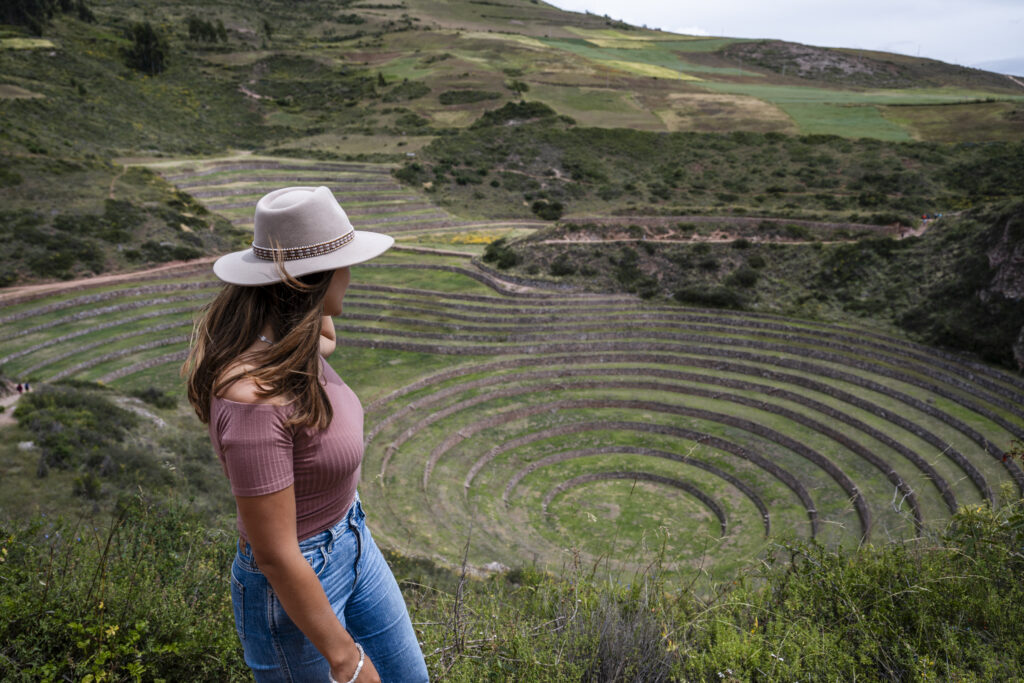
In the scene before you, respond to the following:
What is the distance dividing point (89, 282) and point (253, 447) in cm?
2893

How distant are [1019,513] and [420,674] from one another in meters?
4.42

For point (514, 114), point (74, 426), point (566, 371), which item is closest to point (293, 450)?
point (74, 426)

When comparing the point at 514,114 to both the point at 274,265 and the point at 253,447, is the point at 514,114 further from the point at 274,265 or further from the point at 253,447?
the point at 253,447

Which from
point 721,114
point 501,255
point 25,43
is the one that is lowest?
point 501,255

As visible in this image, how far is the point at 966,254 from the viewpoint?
2356 cm

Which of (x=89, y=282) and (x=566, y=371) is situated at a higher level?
(x=566, y=371)

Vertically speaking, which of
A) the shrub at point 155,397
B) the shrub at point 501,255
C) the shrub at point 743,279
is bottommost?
the shrub at point 155,397

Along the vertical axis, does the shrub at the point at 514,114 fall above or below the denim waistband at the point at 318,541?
above

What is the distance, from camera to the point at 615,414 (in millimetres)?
19344

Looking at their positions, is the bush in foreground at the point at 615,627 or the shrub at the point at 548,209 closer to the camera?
the bush in foreground at the point at 615,627

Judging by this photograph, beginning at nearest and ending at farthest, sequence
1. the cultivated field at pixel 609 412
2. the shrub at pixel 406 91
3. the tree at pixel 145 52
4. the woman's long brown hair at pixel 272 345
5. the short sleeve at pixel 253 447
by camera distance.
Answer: the short sleeve at pixel 253 447 < the woman's long brown hair at pixel 272 345 < the cultivated field at pixel 609 412 < the tree at pixel 145 52 < the shrub at pixel 406 91

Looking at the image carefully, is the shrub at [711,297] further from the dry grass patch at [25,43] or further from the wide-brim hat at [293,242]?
the dry grass patch at [25,43]

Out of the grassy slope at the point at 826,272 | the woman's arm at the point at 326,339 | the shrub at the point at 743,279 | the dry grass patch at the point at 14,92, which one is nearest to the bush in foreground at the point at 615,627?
the woman's arm at the point at 326,339

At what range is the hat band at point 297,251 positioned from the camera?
203cm
